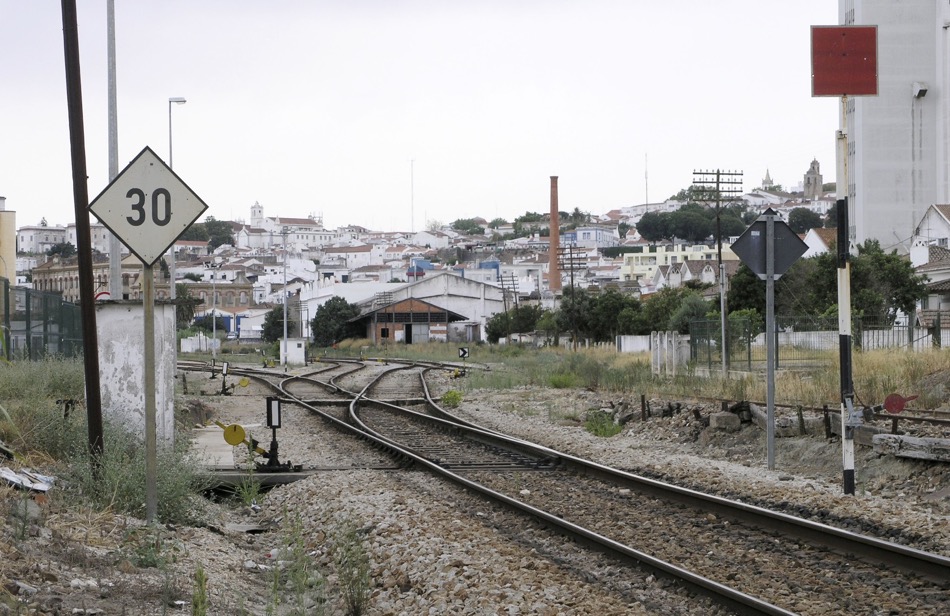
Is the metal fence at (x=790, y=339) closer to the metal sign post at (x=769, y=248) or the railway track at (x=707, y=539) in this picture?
the railway track at (x=707, y=539)

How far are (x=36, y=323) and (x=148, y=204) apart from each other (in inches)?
590

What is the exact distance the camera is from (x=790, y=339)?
33031 mm

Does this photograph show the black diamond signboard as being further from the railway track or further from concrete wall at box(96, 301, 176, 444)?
concrete wall at box(96, 301, 176, 444)

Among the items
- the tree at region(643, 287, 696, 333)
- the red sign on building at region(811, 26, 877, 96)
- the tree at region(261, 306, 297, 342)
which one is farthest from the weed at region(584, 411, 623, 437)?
the tree at region(261, 306, 297, 342)

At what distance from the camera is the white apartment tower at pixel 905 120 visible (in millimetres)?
86062

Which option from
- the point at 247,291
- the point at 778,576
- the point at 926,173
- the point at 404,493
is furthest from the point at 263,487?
the point at 247,291

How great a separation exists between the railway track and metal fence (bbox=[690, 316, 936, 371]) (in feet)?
53.3

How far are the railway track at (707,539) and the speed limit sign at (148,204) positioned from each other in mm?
4366

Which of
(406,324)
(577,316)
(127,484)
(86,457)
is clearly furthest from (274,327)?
(127,484)

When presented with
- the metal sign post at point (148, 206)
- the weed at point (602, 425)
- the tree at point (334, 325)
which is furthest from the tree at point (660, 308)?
the metal sign post at point (148, 206)

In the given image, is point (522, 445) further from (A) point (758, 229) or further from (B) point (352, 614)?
(B) point (352, 614)

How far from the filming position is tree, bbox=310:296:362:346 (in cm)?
9906

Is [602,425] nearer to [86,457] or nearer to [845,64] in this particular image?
[845,64]

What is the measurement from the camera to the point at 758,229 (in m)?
13.8
